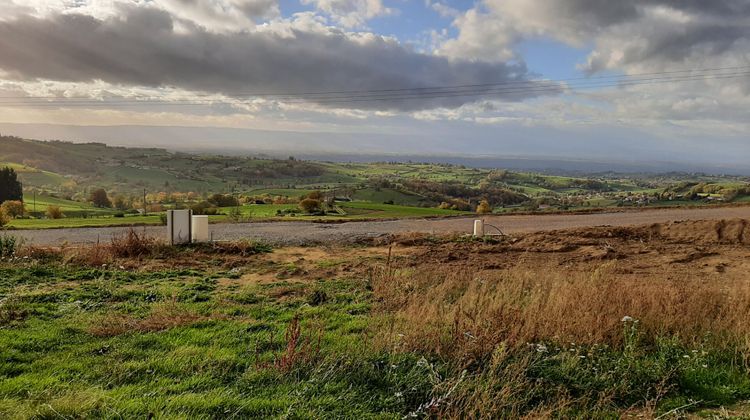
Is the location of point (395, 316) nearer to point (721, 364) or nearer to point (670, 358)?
point (670, 358)

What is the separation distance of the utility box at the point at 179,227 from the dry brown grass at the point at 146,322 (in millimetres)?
8648

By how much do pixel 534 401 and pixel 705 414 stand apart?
5.72 ft

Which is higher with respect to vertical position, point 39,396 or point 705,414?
point 39,396

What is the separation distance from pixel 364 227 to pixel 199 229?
9575 mm

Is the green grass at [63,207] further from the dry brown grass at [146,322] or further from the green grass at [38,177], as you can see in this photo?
the dry brown grass at [146,322]

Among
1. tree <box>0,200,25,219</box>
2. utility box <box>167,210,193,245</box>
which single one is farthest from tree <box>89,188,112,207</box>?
utility box <box>167,210,193,245</box>

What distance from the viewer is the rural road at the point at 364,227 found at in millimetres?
18781

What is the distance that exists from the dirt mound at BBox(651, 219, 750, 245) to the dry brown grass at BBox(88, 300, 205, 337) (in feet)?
59.1

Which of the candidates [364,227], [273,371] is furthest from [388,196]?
[273,371]

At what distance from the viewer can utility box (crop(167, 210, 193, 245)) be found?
15.2 meters

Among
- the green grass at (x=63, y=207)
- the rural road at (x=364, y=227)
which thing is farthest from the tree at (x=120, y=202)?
the rural road at (x=364, y=227)

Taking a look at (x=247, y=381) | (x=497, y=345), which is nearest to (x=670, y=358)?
(x=497, y=345)

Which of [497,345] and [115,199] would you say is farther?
[115,199]

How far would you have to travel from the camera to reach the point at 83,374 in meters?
4.57
